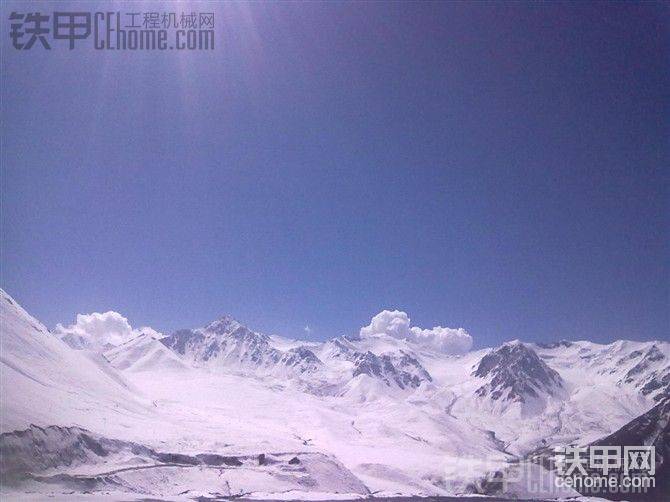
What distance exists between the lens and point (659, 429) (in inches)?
2234

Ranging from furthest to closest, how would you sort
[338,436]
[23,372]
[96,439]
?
[338,436] < [23,372] < [96,439]

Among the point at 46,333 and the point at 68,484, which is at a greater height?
the point at 46,333

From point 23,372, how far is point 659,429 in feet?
261

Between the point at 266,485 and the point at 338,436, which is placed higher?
the point at 266,485

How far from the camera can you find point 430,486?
83750 millimetres

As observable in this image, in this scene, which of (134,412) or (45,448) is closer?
(45,448)

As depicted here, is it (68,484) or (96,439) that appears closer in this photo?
(68,484)

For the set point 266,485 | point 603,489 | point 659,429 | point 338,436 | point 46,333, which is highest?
point 46,333

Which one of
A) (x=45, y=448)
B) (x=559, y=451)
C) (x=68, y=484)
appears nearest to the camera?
(x=68, y=484)

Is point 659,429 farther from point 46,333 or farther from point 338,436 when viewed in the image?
point 338,436

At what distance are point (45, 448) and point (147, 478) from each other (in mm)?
10760

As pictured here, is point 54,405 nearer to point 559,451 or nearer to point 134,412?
point 134,412

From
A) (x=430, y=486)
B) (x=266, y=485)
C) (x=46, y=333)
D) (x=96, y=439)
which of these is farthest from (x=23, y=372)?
(x=430, y=486)

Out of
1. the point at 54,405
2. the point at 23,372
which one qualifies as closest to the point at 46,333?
the point at 23,372
